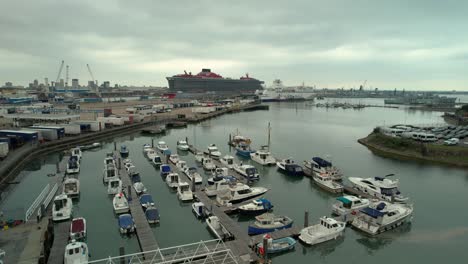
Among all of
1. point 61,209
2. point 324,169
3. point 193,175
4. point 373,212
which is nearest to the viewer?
point 373,212

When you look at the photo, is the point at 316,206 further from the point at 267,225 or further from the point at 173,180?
the point at 173,180

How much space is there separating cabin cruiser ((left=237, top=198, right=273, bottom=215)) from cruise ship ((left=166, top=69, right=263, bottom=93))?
140 meters

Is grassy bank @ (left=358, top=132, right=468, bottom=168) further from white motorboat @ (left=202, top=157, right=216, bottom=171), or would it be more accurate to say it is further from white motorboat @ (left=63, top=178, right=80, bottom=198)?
white motorboat @ (left=63, top=178, right=80, bottom=198)

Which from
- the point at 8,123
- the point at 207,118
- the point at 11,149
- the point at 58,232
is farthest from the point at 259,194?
the point at 207,118

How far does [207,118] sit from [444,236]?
56.6 metres

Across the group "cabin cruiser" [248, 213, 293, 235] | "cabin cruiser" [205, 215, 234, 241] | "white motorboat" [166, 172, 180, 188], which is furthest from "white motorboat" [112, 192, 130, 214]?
"cabin cruiser" [248, 213, 293, 235]

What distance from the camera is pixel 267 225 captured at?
15.2 m

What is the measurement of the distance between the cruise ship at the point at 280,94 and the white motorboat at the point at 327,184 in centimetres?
12022

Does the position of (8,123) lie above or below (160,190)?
above

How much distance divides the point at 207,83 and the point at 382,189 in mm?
145759

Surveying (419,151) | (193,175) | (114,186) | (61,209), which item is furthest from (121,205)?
(419,151)

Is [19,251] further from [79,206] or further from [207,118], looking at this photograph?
[207,118]

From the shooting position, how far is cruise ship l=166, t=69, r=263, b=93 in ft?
503

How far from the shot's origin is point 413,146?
33.8 metres
